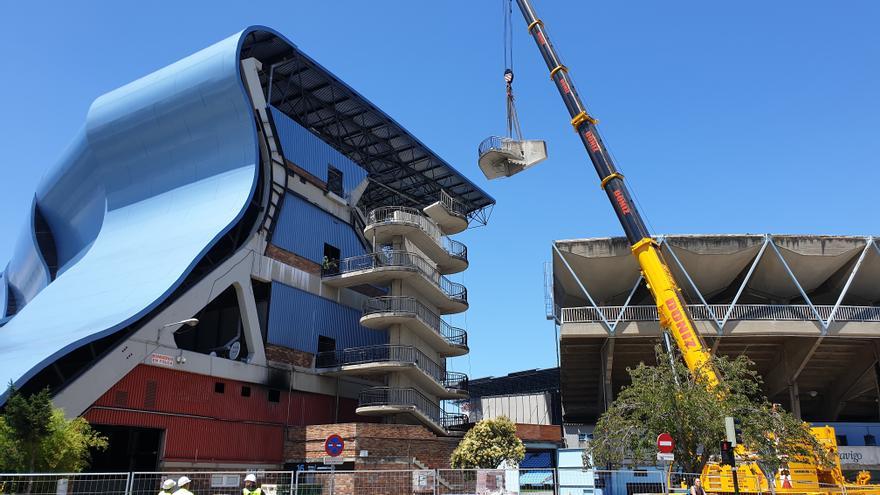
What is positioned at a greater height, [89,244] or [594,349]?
[89,244]

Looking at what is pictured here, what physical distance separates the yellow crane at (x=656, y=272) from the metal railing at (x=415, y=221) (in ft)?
22.2

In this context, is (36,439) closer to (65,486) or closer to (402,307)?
(65,486)

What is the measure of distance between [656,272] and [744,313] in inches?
431

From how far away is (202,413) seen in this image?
1196 inches

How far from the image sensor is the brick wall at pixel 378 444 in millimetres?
29953

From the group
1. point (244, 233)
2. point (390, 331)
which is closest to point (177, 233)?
point (244, 233)

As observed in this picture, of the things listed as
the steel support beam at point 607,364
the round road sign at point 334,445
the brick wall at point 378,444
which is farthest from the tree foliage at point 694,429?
the steel support beam at point 607,364

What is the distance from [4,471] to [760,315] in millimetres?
37331

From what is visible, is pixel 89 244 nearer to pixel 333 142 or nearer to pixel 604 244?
pixel 333 142

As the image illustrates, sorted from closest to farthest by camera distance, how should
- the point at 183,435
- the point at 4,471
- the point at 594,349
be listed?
the point at 4,471 → the point at 183,435 → the point at 594,349

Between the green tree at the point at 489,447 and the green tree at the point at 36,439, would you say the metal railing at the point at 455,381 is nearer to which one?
the green tree at the point at 489,447

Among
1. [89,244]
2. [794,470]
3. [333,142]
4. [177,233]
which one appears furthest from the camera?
[333,142]

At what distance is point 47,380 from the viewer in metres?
27.0

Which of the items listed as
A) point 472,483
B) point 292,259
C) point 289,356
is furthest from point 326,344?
point 472,483
